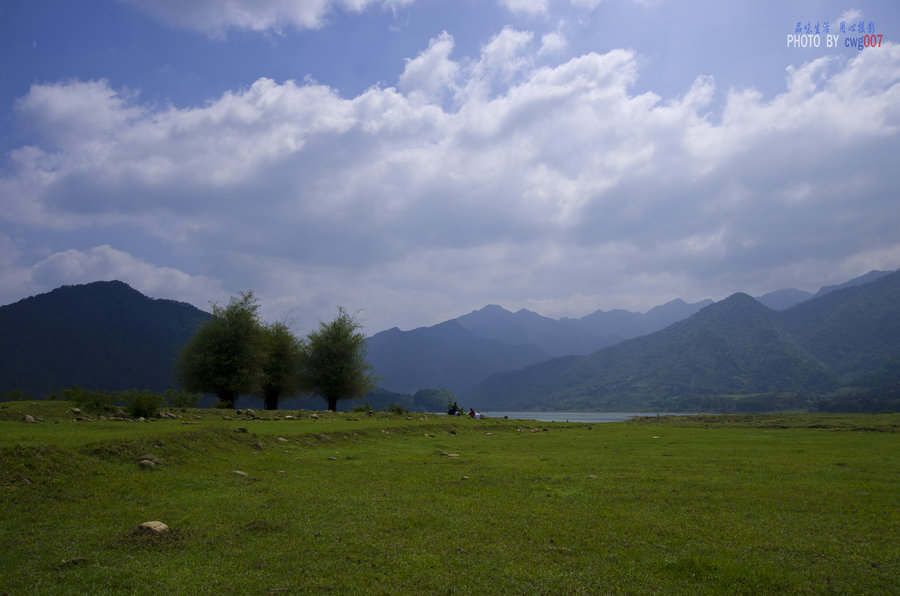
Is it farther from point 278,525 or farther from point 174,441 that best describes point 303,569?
point 174,441

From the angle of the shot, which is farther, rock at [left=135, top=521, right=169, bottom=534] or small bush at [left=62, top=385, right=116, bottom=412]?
small bush at [left=62, top=385, right=116, bottom=412]

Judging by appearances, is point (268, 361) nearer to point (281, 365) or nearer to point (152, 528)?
point (281, 365)

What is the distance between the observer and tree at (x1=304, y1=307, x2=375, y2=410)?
183ft

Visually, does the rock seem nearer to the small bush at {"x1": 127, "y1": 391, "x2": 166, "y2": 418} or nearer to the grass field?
the grass field

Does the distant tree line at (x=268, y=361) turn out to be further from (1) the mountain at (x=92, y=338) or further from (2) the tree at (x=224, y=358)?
(1) the mountain at (x=92, y=338)

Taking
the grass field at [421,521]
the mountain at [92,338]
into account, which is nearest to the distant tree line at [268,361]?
the grass field at [421,521]

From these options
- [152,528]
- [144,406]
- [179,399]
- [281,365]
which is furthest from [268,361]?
[152,528]

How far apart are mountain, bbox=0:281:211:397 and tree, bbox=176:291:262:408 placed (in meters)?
71.8

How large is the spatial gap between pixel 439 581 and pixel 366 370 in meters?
53.1

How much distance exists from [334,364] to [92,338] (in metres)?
120

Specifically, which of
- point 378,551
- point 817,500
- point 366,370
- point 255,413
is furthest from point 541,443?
point 366,370

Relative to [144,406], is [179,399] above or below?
below

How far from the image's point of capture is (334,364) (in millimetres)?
55750

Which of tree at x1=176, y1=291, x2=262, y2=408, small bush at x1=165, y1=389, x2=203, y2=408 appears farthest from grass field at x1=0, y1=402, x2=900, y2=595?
tree at x1=176, y1=291, x2=262, y2=408
